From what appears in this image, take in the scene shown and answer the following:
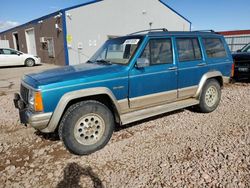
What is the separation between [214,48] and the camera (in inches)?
205

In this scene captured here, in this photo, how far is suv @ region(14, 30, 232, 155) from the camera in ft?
10.4

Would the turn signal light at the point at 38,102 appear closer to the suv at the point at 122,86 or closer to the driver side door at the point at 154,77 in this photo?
the suv at the point at 122,86

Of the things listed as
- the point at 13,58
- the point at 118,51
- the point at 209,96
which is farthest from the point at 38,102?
the point at 13,58

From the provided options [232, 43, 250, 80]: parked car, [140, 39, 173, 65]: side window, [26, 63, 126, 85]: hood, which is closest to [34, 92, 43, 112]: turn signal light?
[26, 63, 126, 85]: hood

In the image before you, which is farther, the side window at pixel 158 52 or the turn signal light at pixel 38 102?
the side window at pixel 158 52

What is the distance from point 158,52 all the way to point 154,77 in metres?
0.54

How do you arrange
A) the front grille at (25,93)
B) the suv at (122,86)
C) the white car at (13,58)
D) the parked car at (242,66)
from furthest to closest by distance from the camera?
the white car at (13,58) < the parked car at (242,66) < the front grille at (25,93) < the suv at (122,86)

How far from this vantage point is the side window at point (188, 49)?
4484 millimetres

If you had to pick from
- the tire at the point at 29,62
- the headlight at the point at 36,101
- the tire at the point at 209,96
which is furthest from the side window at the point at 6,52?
the tire at the point at 209,96

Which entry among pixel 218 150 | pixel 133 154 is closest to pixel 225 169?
pixel 218 150

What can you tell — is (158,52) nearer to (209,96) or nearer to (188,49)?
(188,49)

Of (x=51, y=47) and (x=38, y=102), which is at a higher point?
(x=51, y=47)

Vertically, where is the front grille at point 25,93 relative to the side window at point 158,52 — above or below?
below

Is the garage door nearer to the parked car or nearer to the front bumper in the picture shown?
the parked car
